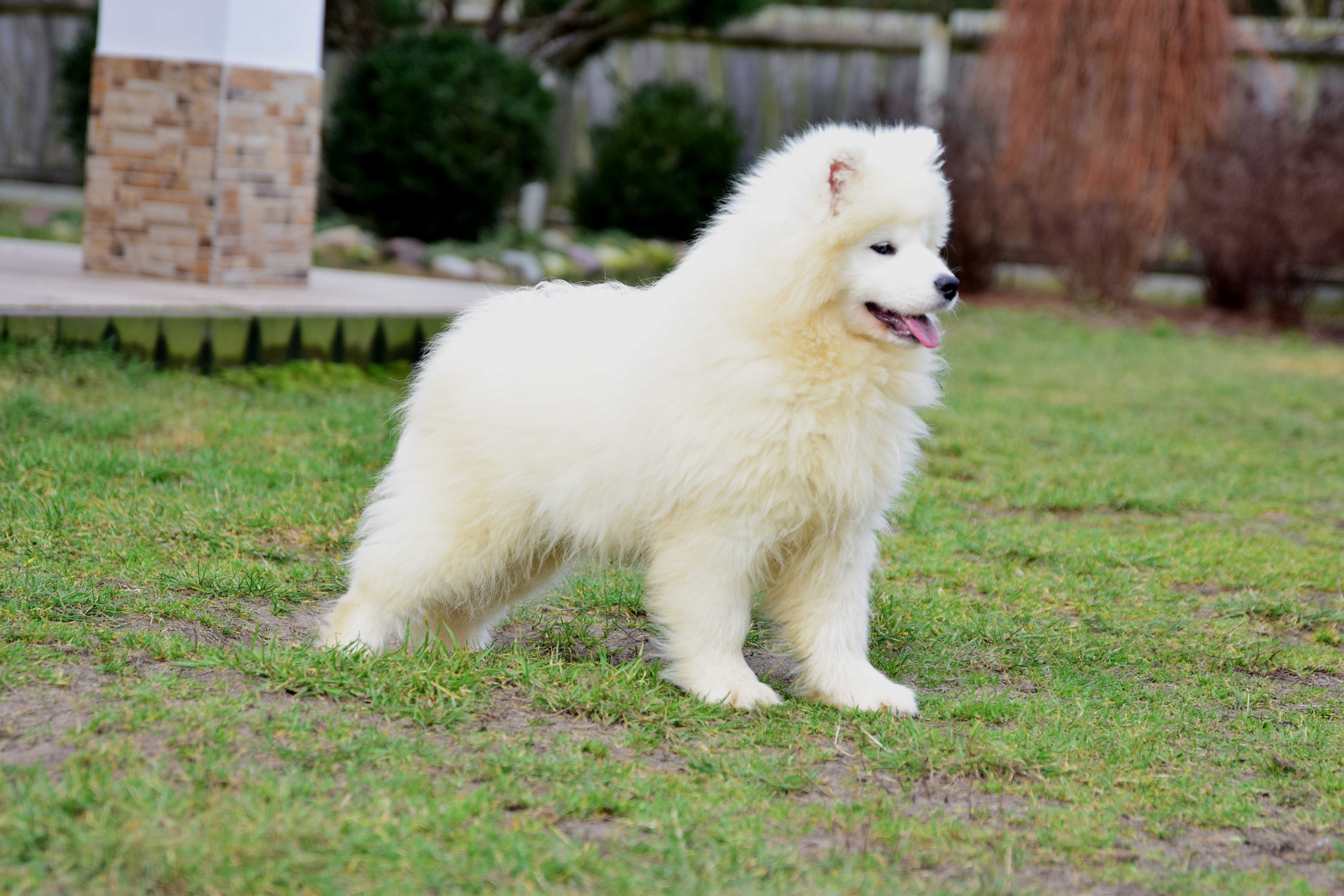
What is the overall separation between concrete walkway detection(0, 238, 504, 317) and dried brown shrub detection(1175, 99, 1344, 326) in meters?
6.23

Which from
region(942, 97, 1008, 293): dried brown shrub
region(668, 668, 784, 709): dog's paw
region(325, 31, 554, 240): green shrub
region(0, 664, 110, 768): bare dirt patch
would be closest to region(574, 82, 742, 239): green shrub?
region(325, 31, 554, 240): green shrub

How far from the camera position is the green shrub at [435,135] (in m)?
10.8

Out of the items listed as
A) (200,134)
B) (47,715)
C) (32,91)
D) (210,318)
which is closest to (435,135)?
(200,134)

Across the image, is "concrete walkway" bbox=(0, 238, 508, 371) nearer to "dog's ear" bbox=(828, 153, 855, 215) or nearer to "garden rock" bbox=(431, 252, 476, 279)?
"garden rock" bbox=(431, 252, 476, 279)

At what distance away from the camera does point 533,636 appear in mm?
3611

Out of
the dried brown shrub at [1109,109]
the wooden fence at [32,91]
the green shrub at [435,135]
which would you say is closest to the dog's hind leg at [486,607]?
the green shrub at [435,135]

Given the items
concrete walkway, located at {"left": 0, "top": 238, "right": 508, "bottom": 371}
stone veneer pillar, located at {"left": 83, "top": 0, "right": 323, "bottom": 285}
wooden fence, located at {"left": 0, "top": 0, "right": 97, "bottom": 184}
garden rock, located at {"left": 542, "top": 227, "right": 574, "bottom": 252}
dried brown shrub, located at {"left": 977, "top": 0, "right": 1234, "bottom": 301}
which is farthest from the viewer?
wooden fence, located at {"left": 0, "top": 0, "right": 97, "bottom": 184}

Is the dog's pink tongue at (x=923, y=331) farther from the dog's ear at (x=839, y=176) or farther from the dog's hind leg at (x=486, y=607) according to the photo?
the dog's hind leg at (x=486, y=607)

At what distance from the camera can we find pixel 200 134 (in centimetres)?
686

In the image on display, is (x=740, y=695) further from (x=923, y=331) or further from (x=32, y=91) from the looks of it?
(x=32, y=91)

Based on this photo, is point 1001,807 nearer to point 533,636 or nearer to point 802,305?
point 802,305

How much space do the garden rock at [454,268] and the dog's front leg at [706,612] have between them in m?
7.34

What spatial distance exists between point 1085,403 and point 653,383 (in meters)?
5.20

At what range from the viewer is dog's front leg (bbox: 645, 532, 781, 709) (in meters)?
3.00
